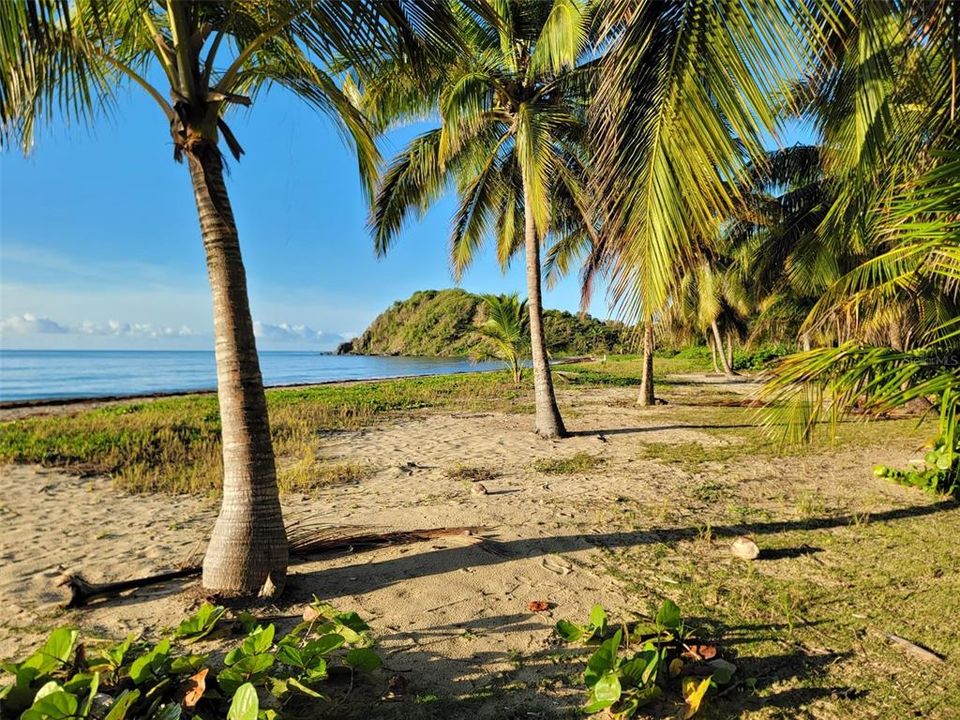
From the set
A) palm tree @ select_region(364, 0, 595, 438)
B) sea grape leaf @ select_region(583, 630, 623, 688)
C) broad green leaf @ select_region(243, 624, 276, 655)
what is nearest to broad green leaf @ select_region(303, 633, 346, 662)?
broad green leaf @ select_region(243, 624, 276, 655)

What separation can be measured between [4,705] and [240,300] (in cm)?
210

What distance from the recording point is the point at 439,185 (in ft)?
33.4

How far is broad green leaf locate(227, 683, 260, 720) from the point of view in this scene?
178 cm

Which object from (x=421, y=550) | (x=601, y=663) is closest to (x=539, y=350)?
(x=421, y=550)

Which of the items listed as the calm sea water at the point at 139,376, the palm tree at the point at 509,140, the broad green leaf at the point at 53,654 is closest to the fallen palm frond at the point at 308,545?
the broad green leaf at the point at 53,654

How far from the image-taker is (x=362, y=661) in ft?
7.55

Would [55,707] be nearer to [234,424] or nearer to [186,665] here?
[186,665]

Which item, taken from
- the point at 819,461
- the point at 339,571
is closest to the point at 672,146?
the point at 339,571

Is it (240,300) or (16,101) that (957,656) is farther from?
(16,101)

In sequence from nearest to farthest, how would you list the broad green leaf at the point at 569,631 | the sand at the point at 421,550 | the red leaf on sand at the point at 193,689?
the red leaf on sand at the point at 193,689
the broad green leaf at the point at 569,631
the sand at the point at 421,550

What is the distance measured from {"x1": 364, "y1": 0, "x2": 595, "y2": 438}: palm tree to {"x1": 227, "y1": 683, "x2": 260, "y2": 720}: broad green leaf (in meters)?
5.55

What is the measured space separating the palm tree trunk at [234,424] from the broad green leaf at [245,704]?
1328 mm

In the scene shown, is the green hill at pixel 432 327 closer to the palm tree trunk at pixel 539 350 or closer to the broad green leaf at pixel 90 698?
the palm tree trunk at pixel 539 350

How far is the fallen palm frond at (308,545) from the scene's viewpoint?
3086 mm
